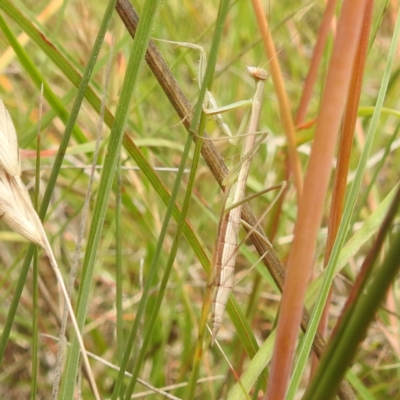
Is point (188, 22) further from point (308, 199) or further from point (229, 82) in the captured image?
point (308, 199)

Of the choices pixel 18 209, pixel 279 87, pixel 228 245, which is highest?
pixel 279 87

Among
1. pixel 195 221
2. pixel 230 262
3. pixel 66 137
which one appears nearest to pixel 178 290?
pixel 230 262

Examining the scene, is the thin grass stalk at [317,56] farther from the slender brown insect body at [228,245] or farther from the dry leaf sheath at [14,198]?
the dry leaf sheath at [14,198]

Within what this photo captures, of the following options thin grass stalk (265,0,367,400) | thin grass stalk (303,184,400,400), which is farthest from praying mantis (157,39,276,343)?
thin grass stalk (303,184,400,400)

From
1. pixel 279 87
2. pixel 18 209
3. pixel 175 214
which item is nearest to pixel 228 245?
pixel 175 214

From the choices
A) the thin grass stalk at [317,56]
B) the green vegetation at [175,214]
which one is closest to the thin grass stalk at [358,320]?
the green vegetation at [175,214]

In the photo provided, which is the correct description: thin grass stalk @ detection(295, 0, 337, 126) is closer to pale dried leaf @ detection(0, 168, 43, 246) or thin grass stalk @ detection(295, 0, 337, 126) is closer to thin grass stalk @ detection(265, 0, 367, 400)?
thin grass stalk @ detection(265, 0, 367, 400)

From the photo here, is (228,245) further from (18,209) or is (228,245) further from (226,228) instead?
(18,209)
